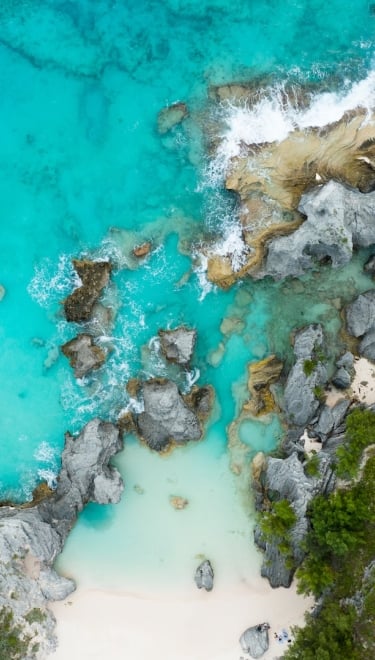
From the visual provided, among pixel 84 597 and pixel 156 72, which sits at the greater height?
pixel 156 72

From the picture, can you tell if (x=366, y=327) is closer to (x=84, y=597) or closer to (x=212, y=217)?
(x=212, y=217)

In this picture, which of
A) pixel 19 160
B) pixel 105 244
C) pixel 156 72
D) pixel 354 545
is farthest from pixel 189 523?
pixel 156 72

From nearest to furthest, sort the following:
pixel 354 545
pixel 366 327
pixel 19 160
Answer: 1. pixel 354 545
2. pixel 366 327
3. pixel 19 160

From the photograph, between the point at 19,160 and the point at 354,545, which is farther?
the point at 19,160

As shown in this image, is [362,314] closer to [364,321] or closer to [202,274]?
[364,321]

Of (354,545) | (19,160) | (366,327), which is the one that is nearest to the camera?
(354,545)

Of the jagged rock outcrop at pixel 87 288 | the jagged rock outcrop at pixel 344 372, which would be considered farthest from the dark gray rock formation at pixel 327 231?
the jagged rock outcrop at pixel 87 288
